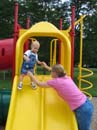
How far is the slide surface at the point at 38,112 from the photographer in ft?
22.4

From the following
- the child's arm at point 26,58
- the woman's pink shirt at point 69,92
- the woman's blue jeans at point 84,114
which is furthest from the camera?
the child's arm at point 26,58

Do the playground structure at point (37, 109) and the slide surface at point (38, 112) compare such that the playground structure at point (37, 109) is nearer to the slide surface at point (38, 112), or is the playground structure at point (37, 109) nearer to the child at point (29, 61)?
the slide surface at point (38, 112)

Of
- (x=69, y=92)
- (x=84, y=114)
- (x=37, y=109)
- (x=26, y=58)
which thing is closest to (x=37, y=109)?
(x=37, y=109)

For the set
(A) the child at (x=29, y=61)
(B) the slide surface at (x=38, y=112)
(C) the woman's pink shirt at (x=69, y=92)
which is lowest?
(B) the slide surface at (x=38, y=112)

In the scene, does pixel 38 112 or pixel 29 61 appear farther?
pixel 29 61

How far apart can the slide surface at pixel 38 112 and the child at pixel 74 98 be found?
0.18m

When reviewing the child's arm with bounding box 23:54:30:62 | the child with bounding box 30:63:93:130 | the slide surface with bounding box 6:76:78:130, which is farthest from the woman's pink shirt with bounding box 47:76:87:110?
the child's arm with bounding box 23:54:30:62

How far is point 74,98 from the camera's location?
676cm

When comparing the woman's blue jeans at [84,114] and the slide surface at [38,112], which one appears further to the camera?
the slide surface at [38,112]

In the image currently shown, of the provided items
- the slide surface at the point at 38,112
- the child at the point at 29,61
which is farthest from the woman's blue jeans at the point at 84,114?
the child at the point at 29,61

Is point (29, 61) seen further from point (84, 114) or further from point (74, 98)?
point (84, 114)

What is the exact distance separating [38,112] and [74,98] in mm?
806

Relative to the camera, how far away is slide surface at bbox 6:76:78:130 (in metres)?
6.84

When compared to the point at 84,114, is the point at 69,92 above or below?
above
